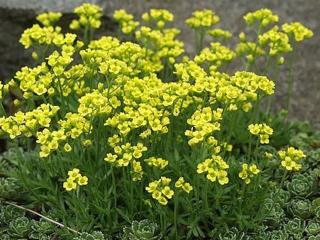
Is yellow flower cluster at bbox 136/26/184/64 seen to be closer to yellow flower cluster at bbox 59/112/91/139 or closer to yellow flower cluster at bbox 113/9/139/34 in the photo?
yellow flower cluster at bbox 113/9/139/34

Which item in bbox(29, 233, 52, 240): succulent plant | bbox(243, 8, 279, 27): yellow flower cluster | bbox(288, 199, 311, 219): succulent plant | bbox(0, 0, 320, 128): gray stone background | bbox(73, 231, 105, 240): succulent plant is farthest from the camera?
bbox(0, 0, 320, 128): gray stone background

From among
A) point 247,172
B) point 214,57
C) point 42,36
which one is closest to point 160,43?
point 214,57

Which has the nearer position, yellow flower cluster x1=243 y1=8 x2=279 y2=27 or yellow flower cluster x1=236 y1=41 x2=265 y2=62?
yellow flower cluster x1=243 y1=8 x2=279 y2=27

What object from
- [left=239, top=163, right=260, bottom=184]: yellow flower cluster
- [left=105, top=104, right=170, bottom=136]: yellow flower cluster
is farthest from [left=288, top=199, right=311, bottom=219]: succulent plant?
[left=105, top=104, right=170, bottom=136]: yellow flower cluster

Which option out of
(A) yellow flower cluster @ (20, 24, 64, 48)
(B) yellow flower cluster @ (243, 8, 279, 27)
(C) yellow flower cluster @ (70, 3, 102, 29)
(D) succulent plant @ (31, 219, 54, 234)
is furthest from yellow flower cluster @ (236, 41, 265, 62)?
(D) succulent plant @ (31, 219, 54, 234)

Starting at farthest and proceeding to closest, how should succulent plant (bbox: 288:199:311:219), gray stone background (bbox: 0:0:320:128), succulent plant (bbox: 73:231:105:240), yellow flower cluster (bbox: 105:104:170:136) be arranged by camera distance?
1. gray stone background (bbox: 0:0:320:128)
2. succulent plant (bbox: 288:199:311:219)
3. succulent plant (bbox: 73:231:105:240)
4. yellow flower cluster (bbox: 105:104:170:136)

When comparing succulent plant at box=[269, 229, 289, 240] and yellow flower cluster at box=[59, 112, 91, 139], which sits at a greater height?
yellow flower cluster at box=[59, 112, 91, 139]

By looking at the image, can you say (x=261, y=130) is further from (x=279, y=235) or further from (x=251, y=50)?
(x=251, y=50)

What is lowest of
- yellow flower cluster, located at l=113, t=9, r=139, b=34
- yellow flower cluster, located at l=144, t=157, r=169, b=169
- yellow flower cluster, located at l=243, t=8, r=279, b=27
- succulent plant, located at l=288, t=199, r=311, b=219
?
succulent plant, located at l=288, t=199, r=311, b=219

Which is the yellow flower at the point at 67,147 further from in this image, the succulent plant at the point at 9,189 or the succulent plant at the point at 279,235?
the succulent plant at the point at 279,235
